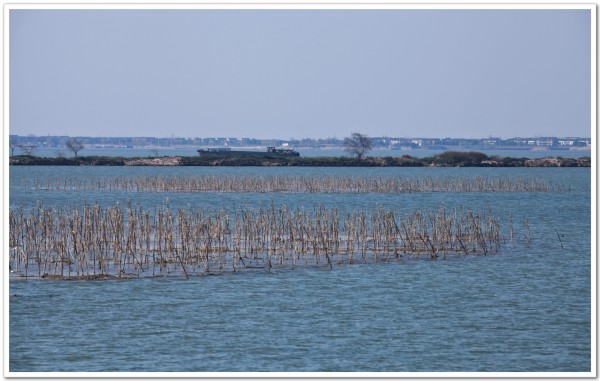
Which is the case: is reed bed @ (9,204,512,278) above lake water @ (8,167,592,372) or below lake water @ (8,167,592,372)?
above

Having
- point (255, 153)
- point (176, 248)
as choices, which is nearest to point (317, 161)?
point (255, 153)

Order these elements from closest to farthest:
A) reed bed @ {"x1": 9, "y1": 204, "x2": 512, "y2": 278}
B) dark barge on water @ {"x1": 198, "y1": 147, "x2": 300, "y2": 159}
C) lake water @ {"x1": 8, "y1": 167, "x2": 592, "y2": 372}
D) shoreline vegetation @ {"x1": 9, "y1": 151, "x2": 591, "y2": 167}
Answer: lake water @ {"x1": 8, "y1": 167, "x2": 592, "y2": 372}
reed bed @ {"x1": 9, "y1": 204, "x2": 512, "y2": 278}
shoreline vegetation @ {"x1": 9, "y1": 151, "x2": 591, "y2": 167}
dark barge on water @ {"x1": 198, "y1": 147, "x2": 300, "y2": 159}

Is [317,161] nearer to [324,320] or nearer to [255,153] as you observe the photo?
[255,153]

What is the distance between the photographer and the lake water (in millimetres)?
17047

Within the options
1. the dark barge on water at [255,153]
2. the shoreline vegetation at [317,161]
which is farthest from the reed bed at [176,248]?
the dark barge on water at [255,153]

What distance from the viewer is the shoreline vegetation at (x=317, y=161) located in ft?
372

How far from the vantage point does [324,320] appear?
66.7 feet

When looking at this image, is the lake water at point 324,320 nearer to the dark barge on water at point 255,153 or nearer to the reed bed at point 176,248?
the reed bed at point 176,248

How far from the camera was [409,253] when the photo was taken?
29.1 meters

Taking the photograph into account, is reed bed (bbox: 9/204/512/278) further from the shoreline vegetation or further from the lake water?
the shoreline vegetation

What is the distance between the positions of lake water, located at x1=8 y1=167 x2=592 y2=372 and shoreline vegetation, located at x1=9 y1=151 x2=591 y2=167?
280 ft

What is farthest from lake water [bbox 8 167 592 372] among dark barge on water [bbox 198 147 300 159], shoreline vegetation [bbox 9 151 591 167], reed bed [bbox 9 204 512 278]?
dark barge on water [bbox 198 147 300 159]

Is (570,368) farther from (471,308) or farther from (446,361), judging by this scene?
(471,308)

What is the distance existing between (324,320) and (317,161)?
314ft
